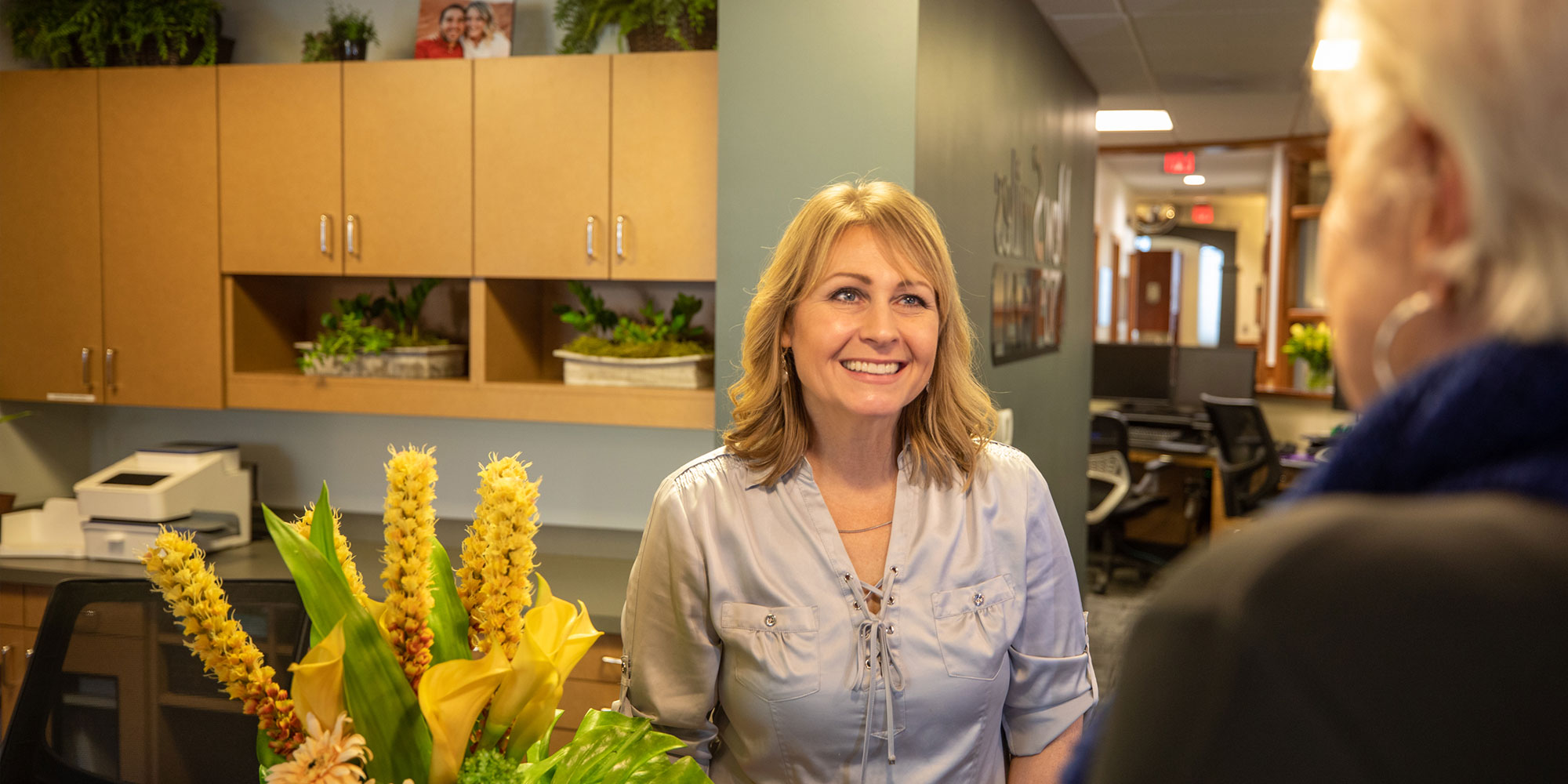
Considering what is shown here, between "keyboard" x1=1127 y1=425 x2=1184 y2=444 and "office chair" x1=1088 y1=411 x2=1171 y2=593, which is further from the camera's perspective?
"keyboard" x1=1127 y1=425 x2=1184 y2=444

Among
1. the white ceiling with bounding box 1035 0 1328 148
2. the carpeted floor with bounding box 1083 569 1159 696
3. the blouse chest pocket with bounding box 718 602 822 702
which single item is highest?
the white ceiling with bounding box 1035 0 1328 148

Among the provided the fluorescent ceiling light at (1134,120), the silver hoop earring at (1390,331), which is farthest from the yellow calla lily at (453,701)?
the fluorescent ceiling light at (1134,120)

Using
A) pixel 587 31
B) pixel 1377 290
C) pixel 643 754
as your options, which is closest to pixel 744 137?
pixel 587 31

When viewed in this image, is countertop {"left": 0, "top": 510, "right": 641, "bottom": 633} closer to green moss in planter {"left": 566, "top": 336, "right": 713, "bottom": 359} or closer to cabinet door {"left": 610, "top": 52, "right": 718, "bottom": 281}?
green moss in planter {"left": 566, "top": 336, "right": 713, "bottom": 359}

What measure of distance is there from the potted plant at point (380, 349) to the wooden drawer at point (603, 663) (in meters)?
1.10

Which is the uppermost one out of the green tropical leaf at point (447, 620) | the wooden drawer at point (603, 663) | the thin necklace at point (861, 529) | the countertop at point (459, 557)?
the green tropical leaf at point (447, 620)

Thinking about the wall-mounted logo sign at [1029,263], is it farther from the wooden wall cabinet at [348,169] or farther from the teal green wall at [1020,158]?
the wooden wall cabinet at [348,169]

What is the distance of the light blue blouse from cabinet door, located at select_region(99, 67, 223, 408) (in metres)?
2.53

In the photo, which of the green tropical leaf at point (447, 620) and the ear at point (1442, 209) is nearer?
the ear at point (1442, 209)

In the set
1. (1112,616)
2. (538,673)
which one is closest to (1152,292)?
(1112,616)

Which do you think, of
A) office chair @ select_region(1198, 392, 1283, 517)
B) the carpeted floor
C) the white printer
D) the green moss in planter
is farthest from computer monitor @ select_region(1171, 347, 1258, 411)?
the white printer

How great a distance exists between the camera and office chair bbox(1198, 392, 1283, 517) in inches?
244

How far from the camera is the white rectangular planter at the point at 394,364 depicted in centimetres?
333

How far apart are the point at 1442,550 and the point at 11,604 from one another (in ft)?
12.5
